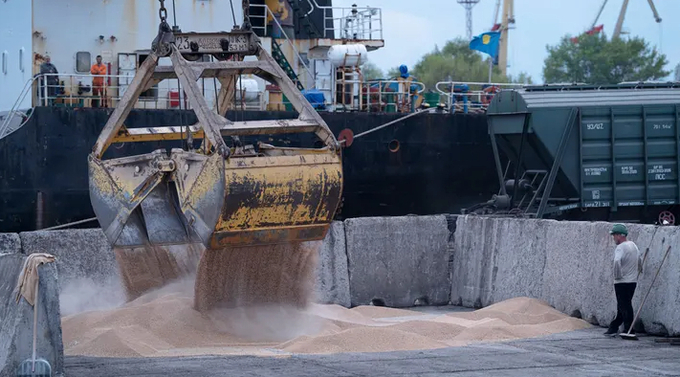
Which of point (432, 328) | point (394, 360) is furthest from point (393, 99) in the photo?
point (394, 360)

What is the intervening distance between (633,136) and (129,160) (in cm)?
1195

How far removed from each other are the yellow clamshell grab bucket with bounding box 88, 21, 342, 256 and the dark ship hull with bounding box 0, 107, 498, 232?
7.32 meters

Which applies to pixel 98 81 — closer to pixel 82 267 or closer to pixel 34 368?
pixel 82 267

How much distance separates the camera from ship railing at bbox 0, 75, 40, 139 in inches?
802

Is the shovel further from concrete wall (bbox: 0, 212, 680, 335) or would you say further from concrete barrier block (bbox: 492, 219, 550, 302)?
concrete barrier block (bbox: 492, 219, 550, 302)

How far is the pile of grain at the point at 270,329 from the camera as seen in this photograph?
11148 millimetres

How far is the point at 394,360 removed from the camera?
1052cm

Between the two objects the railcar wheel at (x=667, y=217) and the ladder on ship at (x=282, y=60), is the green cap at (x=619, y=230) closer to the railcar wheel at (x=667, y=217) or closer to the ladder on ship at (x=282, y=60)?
the railcar wheel at (x=667, y=217)

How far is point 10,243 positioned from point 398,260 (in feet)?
18.9

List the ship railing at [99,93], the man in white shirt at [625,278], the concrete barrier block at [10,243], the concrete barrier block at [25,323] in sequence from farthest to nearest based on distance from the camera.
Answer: the ship railing at [99,93] < the concrete barrier block at [10,243] < the man in white shirt at [625,278] < the concrete barrier block at [25,323]

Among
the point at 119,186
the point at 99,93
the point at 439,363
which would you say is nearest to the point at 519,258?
the point at 439,363

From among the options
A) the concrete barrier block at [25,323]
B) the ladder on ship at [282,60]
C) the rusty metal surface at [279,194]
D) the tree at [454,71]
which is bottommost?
the concrete barrier block at [25,323]

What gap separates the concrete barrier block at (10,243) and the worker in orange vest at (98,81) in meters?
6.96

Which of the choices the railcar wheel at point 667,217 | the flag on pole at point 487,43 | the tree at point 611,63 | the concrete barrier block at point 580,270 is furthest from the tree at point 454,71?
the concrete barrier block at point 580,270
